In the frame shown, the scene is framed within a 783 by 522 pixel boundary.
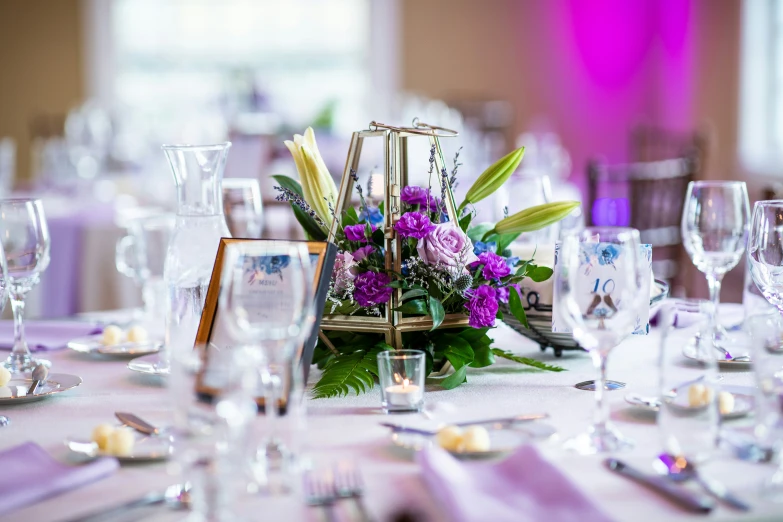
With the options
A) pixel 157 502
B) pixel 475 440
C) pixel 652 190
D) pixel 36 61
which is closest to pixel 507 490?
pixel 475 440

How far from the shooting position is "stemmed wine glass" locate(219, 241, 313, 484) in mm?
943

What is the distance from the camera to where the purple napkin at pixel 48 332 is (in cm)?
160

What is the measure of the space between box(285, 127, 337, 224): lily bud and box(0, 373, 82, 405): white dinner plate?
413 millimetres

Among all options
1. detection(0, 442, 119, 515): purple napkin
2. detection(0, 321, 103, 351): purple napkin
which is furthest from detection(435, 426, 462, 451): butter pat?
detection(0, 321, 103, 351): purple napkin

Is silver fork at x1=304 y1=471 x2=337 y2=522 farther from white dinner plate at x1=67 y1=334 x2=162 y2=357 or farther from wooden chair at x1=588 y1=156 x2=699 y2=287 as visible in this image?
wooden chair at x1=588 y1=156 x2=699 y2=287

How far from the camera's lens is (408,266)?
126cm

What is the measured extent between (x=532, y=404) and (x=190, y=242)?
53cm

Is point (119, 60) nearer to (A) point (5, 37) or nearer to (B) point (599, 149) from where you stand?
(A) point (5, 37)

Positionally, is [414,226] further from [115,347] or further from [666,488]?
[115,347]

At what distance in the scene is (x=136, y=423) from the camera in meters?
1.09

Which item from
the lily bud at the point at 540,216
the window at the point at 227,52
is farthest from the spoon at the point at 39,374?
the window at the point at 227,52

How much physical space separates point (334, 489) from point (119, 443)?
254mm

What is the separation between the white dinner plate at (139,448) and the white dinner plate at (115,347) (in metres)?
0.47

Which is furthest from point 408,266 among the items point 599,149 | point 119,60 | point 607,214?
point 119,60
